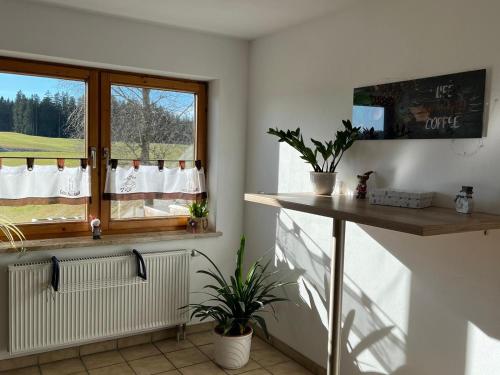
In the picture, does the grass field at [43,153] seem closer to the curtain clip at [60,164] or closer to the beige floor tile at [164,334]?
the curtain clip at [60,164]

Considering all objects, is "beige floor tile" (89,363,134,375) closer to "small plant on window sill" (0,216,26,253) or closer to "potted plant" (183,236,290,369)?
"potted plant" (183,236,290,369)

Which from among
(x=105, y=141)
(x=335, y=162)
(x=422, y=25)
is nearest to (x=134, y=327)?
(x=105, y=141)

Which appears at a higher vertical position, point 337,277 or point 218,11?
point 218,11

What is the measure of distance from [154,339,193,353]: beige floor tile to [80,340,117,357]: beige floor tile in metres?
0.33

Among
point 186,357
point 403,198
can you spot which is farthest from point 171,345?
point 403,198

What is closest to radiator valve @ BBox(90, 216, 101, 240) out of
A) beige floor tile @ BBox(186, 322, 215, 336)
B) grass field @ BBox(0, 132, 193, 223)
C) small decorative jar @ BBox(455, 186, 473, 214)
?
grass field @ BBox(0, 132, 193, 223)

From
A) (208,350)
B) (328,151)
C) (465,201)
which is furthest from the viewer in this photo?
(208,350)

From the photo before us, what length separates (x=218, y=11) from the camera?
3.07m

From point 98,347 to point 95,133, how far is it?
1567 millimetres

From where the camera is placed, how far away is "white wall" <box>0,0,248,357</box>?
303 cm

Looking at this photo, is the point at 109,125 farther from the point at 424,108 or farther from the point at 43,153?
the point at 424,108

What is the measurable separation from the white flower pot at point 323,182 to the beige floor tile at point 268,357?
4.43 feet

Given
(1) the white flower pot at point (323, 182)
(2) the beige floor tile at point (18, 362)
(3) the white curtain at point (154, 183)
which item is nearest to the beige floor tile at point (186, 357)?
(2) the beige floor tile at point (18, 362)

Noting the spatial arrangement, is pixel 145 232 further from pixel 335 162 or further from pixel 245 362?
pixel 335 162
